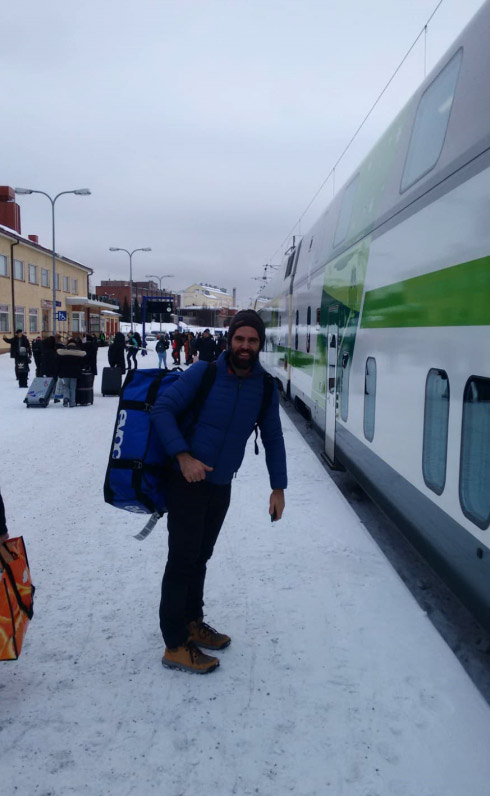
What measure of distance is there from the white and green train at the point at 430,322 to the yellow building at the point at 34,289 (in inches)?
976

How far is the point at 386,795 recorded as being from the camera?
2.44 meters

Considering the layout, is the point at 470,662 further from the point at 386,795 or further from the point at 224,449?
the point at 224,449

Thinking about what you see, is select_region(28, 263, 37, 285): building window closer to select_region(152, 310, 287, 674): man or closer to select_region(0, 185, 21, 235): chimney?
select_region(0, 185, 21, 235): chimney

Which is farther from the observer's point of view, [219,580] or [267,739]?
[219,580]

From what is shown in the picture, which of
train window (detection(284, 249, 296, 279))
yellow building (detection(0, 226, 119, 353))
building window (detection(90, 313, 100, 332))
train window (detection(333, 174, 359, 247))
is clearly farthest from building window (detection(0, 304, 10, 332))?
train window (detection(333, 174, 359, 247))

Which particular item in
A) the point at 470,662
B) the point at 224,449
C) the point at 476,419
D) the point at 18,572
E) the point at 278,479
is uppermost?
the point at 476,419

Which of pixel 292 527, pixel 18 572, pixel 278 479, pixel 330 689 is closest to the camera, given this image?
pixel 18 572

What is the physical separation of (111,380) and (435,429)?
506 inches

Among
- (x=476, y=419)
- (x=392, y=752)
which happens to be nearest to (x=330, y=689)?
(x=392, y=752)

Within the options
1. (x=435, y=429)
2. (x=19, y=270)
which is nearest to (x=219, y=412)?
(x=435, y=429)

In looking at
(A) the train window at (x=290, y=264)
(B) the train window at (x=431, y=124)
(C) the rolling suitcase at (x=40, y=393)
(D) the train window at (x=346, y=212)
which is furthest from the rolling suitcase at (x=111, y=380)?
(B) the train window at (x=431, y=124)

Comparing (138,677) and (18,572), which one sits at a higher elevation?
(18,572)

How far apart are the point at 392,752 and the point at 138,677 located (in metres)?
1.36

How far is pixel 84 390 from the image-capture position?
537 inches
